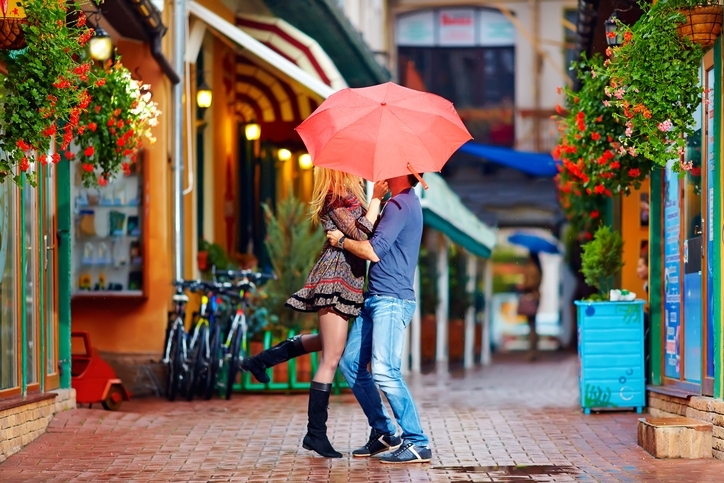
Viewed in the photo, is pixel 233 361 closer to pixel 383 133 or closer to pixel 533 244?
pixel 383 133

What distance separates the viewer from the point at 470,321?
19.6 metres

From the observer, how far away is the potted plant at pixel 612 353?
10344mm

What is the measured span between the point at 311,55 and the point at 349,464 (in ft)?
26.4

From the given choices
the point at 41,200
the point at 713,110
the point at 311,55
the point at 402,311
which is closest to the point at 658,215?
the point at 713,110

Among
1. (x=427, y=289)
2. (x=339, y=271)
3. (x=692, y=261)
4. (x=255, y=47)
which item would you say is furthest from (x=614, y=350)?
(x=427, y=289)

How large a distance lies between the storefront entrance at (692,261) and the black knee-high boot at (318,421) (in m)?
2.44

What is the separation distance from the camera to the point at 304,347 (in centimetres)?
762

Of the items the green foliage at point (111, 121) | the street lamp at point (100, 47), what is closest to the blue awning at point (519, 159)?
the street lamp at point (100, 47)

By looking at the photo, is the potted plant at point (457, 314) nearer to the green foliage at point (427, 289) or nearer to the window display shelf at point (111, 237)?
the green foliage at point (427, 289)

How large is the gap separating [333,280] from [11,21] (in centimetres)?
222

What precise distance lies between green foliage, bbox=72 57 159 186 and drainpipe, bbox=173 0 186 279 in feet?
8.25

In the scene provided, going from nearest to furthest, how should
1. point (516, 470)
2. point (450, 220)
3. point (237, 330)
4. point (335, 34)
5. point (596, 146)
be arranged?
point (516, 470) → point (596, 146) → point (237, 330) → point (450, 220) → point (335, 34)

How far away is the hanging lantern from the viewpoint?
673 cm

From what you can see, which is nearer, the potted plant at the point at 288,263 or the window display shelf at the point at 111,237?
the window display shelf at the point at 111,237
